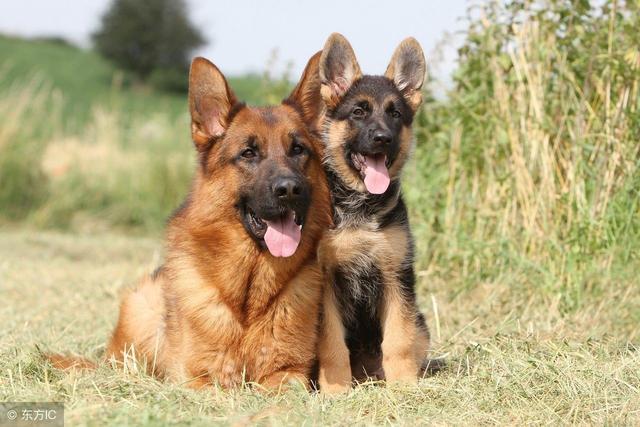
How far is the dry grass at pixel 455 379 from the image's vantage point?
370cm

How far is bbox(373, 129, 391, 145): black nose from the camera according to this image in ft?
15.1

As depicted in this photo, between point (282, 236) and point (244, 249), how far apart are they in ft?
0.80

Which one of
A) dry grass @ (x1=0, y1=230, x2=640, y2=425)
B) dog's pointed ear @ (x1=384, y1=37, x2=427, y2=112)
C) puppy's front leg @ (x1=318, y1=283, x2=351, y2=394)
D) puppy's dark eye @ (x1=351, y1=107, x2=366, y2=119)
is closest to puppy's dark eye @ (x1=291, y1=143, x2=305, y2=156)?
puppy's dark eye @ (x1=351, y1=107, x2=366, y2=119)

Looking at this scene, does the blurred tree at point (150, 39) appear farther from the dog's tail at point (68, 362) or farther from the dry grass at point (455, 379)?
the dog's tail at point (68, 362)

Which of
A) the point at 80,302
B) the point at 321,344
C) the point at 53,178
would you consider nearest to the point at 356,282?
the point at 321,344

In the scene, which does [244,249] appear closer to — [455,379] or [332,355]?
[332,355]

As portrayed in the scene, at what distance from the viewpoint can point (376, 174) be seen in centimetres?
465

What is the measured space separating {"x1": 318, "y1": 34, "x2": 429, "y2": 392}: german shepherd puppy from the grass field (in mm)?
310

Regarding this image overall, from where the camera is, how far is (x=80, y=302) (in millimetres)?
7129

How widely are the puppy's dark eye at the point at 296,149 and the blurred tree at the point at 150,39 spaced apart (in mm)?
37365

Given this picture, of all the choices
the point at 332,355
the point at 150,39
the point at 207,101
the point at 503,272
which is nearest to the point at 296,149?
the point at 207,101

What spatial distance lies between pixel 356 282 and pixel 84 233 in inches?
354

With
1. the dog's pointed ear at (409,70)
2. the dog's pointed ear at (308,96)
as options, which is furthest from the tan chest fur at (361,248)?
the dog's pointed ear at (409,70)

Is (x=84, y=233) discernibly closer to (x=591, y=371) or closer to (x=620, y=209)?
(x=620, y=209)
